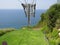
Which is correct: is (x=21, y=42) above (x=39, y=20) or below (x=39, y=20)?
above

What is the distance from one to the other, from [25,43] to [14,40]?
0.14 metres

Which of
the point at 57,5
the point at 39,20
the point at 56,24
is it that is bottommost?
the point at 39,20

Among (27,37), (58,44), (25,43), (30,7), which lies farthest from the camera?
(30,7)

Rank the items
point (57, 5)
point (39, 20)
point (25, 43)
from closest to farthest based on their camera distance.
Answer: point (25, 43) < point (57, 5) < point (39, 20)

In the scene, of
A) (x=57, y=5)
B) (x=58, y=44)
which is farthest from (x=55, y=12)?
(x=58, y=44)

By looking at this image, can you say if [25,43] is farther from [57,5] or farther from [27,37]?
[57,5]

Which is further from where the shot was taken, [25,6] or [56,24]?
[56,24]

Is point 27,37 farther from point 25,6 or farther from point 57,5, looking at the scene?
point 57,5

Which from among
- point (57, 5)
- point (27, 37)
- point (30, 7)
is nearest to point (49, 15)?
point (57, 5)


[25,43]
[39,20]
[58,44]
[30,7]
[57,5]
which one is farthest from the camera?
[39,20]

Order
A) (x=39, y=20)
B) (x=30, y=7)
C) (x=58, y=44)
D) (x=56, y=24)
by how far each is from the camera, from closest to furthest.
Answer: (x=58, y=44) → (x=30, y=7) → (x=56, y=24) → (x=39, y=20)

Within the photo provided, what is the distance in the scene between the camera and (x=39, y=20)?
31.4ft

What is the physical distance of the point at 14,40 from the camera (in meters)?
1.80

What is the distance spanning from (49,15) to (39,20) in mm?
2760
